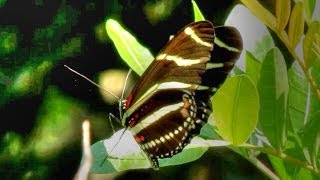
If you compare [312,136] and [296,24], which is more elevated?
[296,24]

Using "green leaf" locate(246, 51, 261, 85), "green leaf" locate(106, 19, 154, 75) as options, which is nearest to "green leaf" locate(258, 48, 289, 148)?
"green leaf" locate(246, 51, 261, 85)

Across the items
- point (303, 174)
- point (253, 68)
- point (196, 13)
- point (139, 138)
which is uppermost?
point (196, 13)

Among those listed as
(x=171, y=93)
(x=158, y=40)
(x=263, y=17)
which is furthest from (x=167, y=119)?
(x=263, y=17)

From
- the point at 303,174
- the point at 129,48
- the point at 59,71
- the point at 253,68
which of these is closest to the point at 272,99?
the point at 253,68

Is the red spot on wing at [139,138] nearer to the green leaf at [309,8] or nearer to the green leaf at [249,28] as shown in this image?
the green leaf at [249,28]

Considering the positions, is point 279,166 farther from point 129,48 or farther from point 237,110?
point 129,48

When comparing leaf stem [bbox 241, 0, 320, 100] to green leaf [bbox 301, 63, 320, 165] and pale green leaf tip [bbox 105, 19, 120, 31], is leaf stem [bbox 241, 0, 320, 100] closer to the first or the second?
green leaf [bbox 301, 63, 320, 165]

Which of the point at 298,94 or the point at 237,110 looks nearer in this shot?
the point at 237,110
